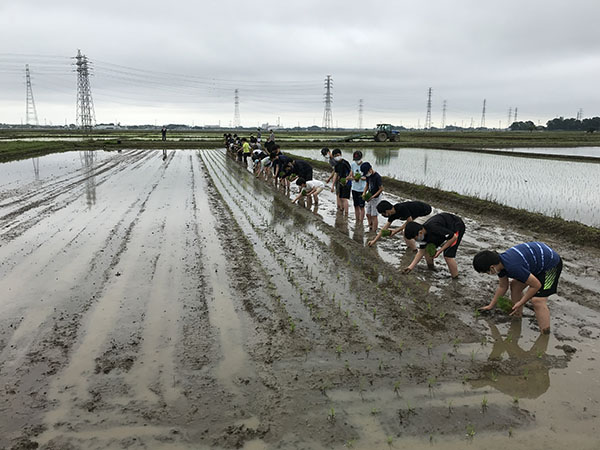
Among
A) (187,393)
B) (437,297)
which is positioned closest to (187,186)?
(437,297)

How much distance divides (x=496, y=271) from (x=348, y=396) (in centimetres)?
210

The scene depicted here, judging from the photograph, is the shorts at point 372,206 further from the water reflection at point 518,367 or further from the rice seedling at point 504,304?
the water reflection at point 518,367

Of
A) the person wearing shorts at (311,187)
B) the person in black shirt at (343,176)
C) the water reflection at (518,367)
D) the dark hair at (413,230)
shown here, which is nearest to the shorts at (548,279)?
the water reflection at (518,367)

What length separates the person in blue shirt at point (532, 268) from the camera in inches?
171

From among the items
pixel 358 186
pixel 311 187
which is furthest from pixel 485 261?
pixel 311 187

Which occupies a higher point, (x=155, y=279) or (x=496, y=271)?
(x=496, y=271)

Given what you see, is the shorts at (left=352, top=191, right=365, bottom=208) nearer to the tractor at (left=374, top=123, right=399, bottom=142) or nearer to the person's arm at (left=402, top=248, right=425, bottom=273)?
the person's arm at (left=402, top=248, right=425, bottom=273)

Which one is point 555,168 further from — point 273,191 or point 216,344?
point 216,344

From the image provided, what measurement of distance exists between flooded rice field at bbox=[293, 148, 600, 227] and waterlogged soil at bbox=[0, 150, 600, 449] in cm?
328

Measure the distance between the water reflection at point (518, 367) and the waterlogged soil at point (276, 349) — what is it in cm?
2

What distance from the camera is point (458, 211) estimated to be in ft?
35.7

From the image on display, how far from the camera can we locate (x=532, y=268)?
443cm

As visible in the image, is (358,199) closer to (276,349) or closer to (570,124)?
(276,349)

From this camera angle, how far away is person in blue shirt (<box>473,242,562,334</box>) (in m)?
4.35
